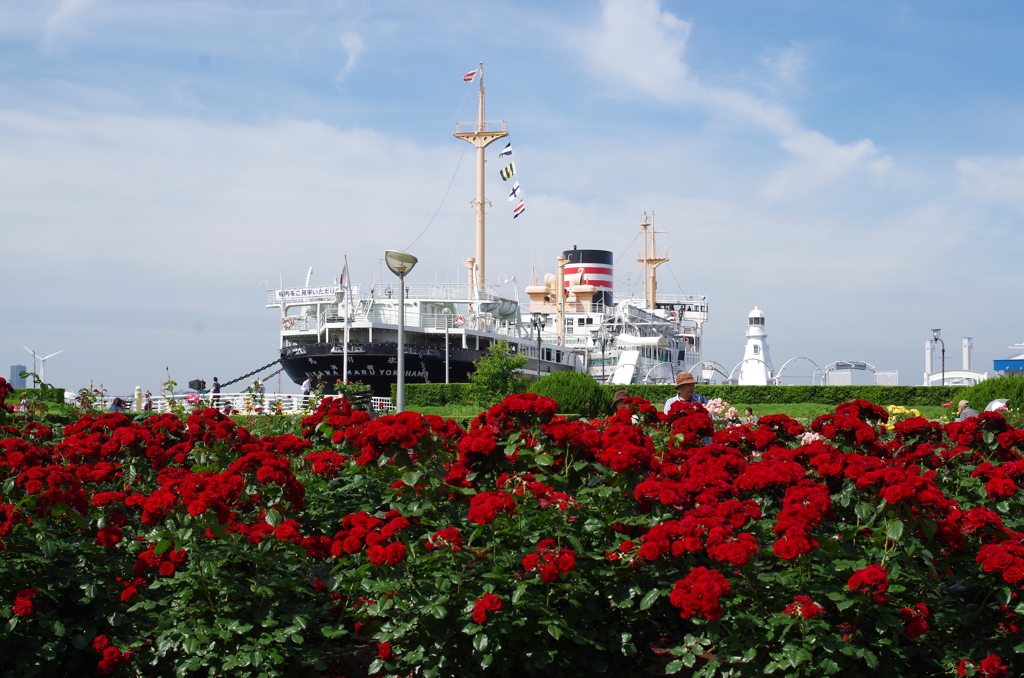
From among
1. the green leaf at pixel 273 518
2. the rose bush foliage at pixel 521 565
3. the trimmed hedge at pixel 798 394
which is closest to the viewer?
the rose bush foliage at pixel 521 565

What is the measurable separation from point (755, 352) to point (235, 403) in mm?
38376

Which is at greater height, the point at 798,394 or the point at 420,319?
the point at 420,319

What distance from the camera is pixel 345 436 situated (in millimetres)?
4926

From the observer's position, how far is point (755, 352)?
54.8 meters

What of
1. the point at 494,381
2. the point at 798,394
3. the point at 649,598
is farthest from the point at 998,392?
the point at 798,394

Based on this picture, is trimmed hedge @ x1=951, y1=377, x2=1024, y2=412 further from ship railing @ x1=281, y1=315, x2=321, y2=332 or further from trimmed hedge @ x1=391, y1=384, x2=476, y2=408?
ship railing @ x1=281, y1=315, x2=321, y2=332

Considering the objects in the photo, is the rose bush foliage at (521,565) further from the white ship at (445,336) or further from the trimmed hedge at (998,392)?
the white ship at (445,336)

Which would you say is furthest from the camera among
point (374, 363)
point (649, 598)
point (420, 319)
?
point (420, 319)

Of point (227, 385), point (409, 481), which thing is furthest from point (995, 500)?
point (227, 385)

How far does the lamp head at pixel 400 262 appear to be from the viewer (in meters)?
12.6

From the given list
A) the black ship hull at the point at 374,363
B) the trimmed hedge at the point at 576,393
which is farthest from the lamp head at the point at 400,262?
the black ship hull at the point at 374,363

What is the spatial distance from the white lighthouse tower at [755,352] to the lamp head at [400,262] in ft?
145

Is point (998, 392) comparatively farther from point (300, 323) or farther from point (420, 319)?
point (300, 323)

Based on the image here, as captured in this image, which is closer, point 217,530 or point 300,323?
point 217,530
